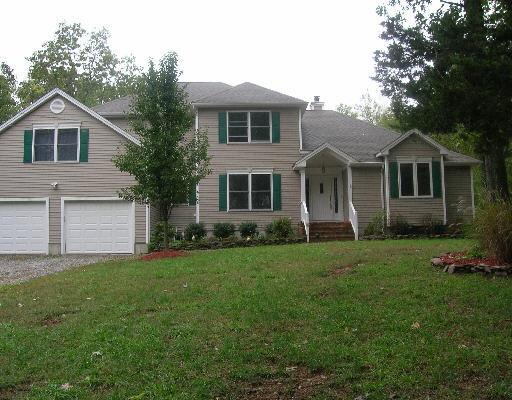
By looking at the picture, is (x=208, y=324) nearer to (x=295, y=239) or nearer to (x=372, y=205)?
(x=295, y=239)

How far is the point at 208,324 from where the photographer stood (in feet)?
19.7

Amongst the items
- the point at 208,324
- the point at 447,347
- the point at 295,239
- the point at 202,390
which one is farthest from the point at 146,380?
the point at 295,239

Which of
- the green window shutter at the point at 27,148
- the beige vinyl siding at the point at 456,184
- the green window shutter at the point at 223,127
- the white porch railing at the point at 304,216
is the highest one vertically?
the green window shutter at the point at 223,127

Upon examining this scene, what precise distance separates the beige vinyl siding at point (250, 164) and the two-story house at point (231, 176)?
38 millimetres

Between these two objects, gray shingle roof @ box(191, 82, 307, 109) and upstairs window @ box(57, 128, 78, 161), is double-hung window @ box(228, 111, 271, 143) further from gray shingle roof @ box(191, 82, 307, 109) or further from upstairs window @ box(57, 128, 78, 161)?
upstairs window @ box(57, 128, 78, 161)

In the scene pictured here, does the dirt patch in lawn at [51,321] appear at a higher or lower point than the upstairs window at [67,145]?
lower

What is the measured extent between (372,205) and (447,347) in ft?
47.9

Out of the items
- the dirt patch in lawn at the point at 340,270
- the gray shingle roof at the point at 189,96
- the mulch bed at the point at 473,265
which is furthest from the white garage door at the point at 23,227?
the mulch bed at the point at 473,265

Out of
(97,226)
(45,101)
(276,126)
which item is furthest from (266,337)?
(45,101)

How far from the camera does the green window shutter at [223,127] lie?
19078mm

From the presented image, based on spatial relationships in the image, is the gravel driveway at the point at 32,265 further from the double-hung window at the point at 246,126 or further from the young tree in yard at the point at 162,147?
the double-hung window at the point at 246,126

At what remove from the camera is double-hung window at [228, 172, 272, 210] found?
18.9 metres

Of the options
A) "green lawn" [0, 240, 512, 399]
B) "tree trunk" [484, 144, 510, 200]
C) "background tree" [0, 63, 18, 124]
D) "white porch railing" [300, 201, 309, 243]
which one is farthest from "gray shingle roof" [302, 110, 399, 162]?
"background tree" [0, 63, 18, 124]

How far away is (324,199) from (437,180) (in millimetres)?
4355
